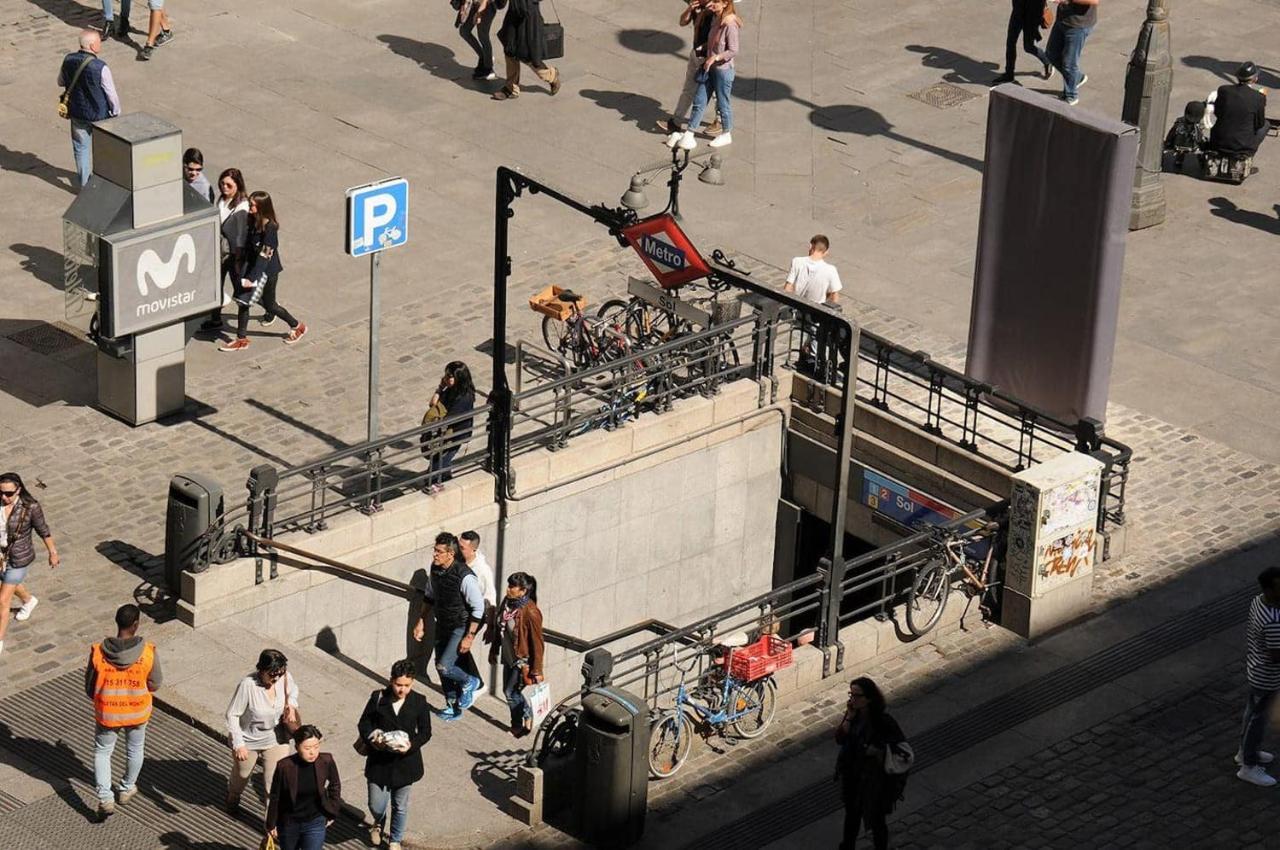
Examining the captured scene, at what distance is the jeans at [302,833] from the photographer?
49.7ft

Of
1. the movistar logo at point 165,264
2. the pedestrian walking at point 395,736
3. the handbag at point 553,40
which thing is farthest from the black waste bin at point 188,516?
the handbag at point 553,40

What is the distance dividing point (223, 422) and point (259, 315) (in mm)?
2382

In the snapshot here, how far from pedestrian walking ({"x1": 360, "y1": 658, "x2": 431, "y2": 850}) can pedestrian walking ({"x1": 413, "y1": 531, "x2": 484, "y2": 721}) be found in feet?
8.85

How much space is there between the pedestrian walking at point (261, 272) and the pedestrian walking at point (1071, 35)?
34.4 ft

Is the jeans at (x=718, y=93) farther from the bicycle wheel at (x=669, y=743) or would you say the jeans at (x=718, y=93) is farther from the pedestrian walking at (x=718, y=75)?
the bicycle wheel at (x=669, y=743)

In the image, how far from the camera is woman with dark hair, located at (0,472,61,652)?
1820cm

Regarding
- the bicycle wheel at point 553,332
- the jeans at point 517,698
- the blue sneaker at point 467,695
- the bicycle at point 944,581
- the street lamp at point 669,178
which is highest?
the street lamp at point 669,178

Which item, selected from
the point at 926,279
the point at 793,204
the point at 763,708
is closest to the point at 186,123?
the point at 793,204

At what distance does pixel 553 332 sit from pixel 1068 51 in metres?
8.74

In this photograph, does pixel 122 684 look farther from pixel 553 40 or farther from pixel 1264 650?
pixel 553 40

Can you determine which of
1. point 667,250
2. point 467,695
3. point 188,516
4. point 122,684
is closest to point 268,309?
point 188,516

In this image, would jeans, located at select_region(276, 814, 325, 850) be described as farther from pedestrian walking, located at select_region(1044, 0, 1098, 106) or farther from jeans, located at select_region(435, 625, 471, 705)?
pedestrian walking, located at select_region(1044, 0, 1098, 106)

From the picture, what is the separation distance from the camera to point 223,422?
73.1 ft

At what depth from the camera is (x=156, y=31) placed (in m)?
30.2
